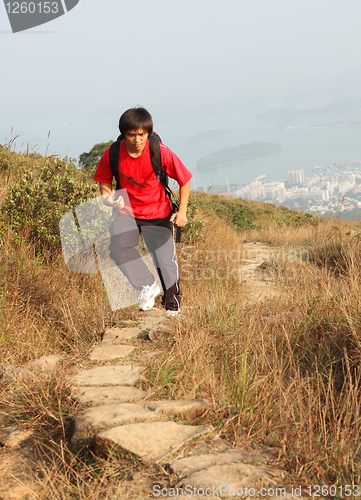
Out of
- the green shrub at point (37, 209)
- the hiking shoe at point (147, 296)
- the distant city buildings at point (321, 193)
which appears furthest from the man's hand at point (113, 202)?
the distant city buildings at point (321, 193)

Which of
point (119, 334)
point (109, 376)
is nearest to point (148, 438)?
point (109, 376)

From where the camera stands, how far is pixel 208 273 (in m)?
6.20

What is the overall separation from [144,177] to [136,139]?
41 cm

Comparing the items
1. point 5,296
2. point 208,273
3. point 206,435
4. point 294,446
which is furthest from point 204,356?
point 208,273

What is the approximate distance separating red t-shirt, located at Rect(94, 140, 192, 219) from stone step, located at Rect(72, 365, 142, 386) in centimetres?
160

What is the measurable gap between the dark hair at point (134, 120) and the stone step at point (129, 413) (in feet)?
7.77

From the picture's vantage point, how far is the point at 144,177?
3641 millimetres

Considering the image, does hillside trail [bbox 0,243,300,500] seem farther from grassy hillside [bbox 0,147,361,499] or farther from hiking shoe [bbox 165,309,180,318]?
hiking shoe [bbox 165,309,180,318]

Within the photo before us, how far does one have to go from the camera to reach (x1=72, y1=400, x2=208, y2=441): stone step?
1.98 m

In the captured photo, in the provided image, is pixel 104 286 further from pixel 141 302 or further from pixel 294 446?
pixel 294 446

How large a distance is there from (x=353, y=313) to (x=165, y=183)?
2.15m

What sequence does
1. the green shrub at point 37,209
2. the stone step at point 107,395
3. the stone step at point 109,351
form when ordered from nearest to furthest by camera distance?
the stone step at point 107,395 → the stone step at point 109,351 → the green shrub at point 37,209

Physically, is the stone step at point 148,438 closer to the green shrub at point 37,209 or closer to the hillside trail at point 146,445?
the hillside trail at point 146,445

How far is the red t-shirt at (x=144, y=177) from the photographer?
3584mm
